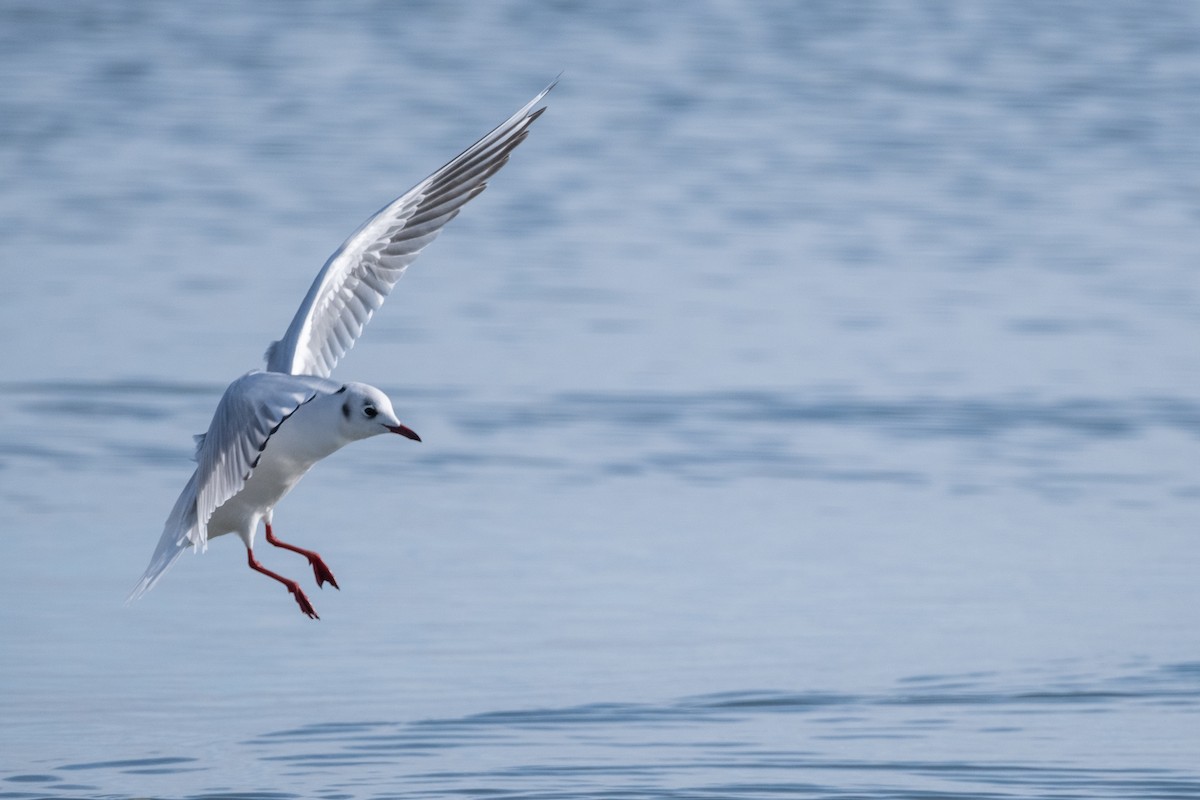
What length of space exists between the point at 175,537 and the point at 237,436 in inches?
25.5

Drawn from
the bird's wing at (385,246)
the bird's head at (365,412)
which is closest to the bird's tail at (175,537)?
the bird's head at (365,412)

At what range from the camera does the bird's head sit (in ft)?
22.1

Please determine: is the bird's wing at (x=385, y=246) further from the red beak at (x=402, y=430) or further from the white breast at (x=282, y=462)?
the red beak at (x=402, y=430)

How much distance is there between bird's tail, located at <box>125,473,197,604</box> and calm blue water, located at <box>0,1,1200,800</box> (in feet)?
1.74

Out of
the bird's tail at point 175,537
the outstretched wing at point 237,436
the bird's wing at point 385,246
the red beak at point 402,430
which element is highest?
the bird's wing at point 385,246

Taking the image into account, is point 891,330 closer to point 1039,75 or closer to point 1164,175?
point 1164,175

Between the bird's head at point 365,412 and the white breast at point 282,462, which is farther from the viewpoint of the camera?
the white breast at point 282,462

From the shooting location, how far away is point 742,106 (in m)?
20.7

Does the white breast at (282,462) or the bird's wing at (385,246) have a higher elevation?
the bird's wing at (385,246)

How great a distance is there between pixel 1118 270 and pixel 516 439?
4.86 m

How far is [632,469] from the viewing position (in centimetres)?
995

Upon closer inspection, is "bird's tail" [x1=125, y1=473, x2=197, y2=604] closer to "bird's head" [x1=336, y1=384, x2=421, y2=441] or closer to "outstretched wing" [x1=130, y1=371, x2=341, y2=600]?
"outstretched wing" [x1=130, y1=371, x2=341, y2=600]

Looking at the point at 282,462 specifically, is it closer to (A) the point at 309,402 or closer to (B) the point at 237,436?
(A) the point at 309,402

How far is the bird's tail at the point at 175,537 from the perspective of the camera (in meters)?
7.07
